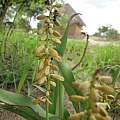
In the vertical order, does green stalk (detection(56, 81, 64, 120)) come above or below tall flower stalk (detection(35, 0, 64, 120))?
below

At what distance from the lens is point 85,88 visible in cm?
58

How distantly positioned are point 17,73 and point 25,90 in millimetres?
206

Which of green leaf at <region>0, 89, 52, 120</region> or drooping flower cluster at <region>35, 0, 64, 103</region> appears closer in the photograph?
drooping flower cluster at <region>35, 0, 64, 103</region>

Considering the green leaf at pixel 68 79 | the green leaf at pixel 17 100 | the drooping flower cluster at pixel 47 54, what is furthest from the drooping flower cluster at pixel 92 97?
the green leaf at pixel 68 79

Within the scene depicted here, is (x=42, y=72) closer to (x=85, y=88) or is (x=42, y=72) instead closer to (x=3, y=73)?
(x=85, y=88)

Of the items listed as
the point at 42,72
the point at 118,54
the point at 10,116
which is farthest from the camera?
the point at 118,54

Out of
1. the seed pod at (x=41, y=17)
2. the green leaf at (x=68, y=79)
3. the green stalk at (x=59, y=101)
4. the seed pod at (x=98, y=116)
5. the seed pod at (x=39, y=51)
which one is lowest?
the green stalk at (x=59, y=101)

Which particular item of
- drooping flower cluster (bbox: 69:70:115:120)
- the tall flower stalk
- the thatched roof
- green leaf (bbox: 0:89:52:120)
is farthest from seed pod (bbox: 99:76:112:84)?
the thatched roof

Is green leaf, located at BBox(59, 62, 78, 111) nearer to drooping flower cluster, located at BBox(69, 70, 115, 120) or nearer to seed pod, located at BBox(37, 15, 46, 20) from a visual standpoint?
seed pod, located at BBox(37, 15, 46, 20)

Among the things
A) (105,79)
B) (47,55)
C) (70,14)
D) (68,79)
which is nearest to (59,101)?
(68,79)

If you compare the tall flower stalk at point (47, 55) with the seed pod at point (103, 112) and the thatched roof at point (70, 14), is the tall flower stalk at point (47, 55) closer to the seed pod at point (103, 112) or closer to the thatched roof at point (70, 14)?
the seed pod at point (103, 112)

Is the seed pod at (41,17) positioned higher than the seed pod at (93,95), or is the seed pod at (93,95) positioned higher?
the seed pod at (41,17)

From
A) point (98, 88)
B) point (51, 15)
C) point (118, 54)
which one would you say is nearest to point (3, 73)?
point (51, 15)

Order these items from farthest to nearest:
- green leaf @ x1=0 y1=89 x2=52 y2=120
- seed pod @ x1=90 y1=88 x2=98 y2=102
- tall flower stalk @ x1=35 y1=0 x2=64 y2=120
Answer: green leaf @ x1=0 y1=89 x2=52 y2=120 → tall flower stalk @ x1=35 y1=0 x2=64 y2=120 → seed pod @ x1=90 y1=88 x2=98 y2=102
